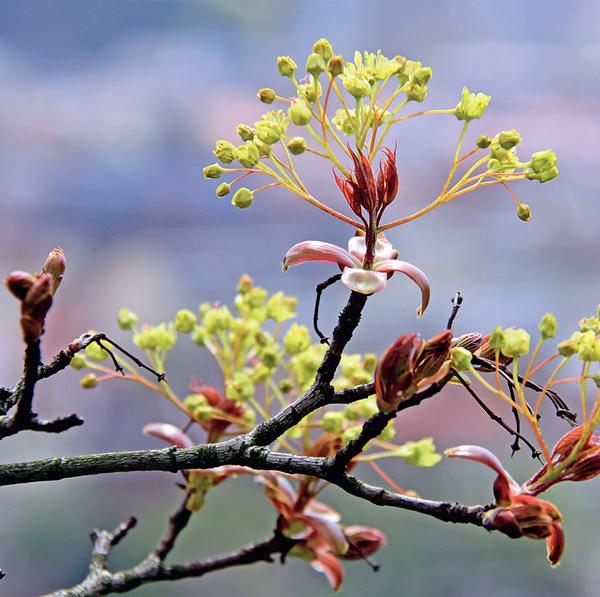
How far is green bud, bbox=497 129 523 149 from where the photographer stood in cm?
39

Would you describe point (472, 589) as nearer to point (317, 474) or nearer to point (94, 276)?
point (94, 276)

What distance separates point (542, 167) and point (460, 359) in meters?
0.10

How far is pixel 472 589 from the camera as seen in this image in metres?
1.69

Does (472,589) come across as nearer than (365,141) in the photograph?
No

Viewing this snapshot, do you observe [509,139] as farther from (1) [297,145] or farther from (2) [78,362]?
(2) [78,362]

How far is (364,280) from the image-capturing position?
0.38 m

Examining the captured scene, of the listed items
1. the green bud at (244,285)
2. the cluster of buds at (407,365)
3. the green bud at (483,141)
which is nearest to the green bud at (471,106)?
the green bud at (483,141)

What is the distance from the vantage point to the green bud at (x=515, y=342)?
36 cm

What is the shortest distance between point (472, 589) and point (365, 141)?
1.47 metres

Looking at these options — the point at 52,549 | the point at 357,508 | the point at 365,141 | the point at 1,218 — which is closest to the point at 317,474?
the point at 365,141

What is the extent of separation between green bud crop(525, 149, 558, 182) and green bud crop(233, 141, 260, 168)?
0.13 metres

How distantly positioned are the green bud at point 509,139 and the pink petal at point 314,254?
88mm

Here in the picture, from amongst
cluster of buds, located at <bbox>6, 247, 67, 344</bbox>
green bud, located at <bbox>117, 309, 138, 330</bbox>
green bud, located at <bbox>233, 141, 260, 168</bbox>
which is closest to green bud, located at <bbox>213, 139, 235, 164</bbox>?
green bud, located at <bbox>233, 141, 260, 168</bbox>

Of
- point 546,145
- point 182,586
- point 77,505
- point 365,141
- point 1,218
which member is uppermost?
point 546,145
